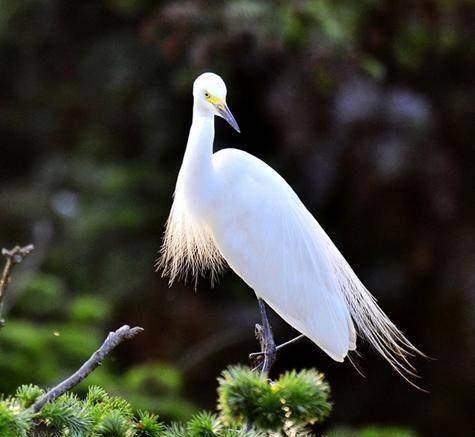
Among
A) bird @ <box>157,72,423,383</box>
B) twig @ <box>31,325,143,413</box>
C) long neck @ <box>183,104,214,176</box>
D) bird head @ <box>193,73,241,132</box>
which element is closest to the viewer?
twig @ <box>31,325,143,413</box>

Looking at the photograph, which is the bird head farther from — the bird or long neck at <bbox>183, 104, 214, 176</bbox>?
the bird

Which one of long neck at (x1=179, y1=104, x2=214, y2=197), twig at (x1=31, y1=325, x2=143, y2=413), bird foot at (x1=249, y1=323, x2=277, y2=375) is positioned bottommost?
twig at (x1=31, y1=325, x2=143, y2=413)

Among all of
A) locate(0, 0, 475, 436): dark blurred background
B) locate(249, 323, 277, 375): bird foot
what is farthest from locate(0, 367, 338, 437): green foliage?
locate(0, 0, 475, 436): dark blurred background

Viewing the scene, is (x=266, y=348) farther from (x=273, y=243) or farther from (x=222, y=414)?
(x=222, y=414)

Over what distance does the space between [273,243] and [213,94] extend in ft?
1.58

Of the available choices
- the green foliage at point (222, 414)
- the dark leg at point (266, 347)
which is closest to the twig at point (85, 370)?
the green foliage at point (222, 414)

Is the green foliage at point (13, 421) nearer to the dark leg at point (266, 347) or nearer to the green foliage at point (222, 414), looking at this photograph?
the green foliage at point (222, 414)

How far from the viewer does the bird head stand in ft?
8.55

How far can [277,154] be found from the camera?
18.8ft

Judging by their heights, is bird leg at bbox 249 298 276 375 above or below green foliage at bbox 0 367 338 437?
above

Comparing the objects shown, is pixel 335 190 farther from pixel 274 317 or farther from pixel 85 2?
pixel 85 2

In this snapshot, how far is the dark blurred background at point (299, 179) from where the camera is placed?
4.95 meters

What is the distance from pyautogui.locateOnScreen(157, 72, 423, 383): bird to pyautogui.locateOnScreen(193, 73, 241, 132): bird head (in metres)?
0.16

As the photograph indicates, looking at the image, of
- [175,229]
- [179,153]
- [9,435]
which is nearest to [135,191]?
[179,153]
